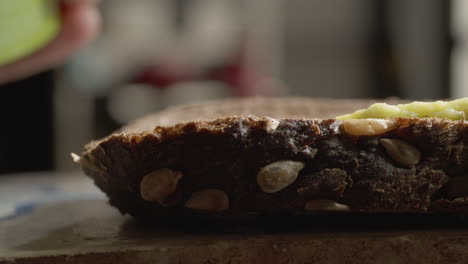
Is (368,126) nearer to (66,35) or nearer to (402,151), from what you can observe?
(402,151)

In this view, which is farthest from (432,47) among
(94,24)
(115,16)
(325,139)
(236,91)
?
(325,139)

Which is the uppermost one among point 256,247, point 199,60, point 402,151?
point 199,60

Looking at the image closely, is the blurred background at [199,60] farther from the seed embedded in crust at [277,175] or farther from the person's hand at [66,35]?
the seed embedded in crust at [277,175]

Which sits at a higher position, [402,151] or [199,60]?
[199,60]

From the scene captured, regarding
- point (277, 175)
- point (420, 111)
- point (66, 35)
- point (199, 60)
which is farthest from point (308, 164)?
point (199, 60)

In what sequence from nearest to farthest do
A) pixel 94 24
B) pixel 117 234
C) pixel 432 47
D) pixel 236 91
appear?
pixel 117 234 → pixel 94 24 → pixel 236 91 → pixel 432 47

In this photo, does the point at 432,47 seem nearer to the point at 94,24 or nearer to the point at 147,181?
the point at 94,24
